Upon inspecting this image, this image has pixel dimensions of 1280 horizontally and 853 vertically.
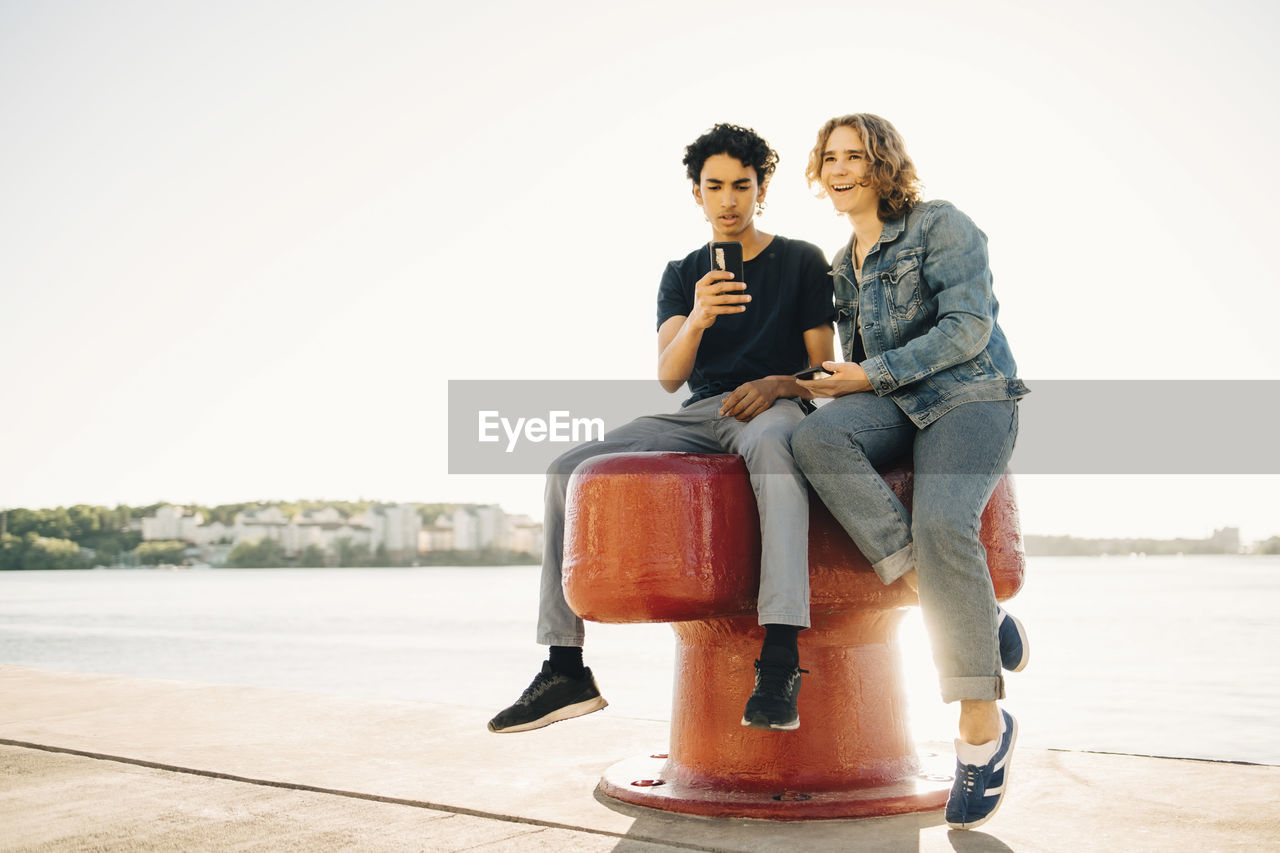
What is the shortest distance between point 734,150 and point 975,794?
195cm

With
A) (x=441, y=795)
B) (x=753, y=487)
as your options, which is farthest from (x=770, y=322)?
(x=441, y=795)

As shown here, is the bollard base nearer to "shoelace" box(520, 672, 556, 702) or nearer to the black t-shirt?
"shoelace" box(520, 672, 556, 702)

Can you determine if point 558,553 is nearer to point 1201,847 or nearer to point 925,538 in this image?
point 925,538

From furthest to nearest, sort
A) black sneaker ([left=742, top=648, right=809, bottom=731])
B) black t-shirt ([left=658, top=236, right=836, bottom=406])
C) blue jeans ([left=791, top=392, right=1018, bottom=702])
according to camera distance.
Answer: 1. black t-shirt ([left=658, top=236, right=836, bottom=406])
2. blue jeans ([left=791, top=392, right=1018, bottom=702])
3. black sneaker ([left=742, top=648, right=809, bottom=731])

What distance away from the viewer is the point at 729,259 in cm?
300

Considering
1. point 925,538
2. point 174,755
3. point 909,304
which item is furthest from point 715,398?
point 174,755

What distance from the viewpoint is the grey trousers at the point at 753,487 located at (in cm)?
266

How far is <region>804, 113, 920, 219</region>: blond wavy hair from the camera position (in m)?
3.05

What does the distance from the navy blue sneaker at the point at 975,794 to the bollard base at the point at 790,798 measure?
0.21m

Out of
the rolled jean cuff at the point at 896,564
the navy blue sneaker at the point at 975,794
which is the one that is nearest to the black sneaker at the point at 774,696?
the rolled jean cuff at the point at 896,564

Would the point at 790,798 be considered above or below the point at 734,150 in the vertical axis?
below

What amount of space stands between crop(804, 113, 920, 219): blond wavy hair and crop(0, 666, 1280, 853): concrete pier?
4.63 ft

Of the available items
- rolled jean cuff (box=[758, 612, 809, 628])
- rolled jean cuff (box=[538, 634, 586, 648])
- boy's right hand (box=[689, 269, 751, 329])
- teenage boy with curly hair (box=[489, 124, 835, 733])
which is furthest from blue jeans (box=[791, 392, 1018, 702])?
rolled jean cuff (box=[538, 634, 586, 648])

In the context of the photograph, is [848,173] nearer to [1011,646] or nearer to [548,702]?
[1011,646]
